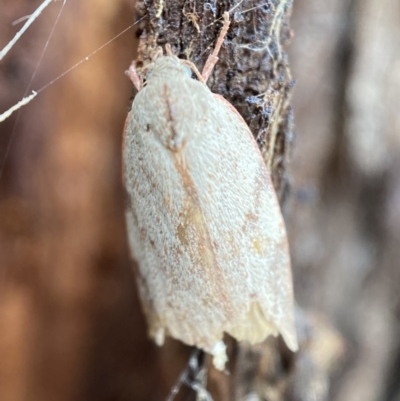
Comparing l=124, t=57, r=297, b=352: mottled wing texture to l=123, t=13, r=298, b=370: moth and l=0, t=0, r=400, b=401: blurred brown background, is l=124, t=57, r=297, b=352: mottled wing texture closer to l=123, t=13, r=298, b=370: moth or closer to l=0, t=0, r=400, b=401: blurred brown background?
l=123, t=13, r=298, b=370: moth

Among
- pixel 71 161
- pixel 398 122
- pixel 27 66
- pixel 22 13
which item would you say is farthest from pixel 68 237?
pixel 398 122

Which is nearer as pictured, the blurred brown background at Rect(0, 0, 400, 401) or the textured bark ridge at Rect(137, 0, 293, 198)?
the textured bark ridge at Rect(137, 0, 293, 198)

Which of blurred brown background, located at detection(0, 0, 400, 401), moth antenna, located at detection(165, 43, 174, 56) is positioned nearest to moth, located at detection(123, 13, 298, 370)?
moth antenna, located at detection(165, 43, 174, 56)

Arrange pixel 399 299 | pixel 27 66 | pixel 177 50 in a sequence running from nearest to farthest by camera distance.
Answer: pixel 177 50, pixel 27 66, pixel 399 299

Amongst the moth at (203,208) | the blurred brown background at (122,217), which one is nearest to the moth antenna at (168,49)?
the moth at (203,208)

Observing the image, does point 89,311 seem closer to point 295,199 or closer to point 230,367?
point 230,367

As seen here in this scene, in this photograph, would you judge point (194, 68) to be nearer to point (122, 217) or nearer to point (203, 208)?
point (203, 208)

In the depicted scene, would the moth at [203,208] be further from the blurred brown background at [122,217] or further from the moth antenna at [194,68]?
the blurred brown background at [122,217]
